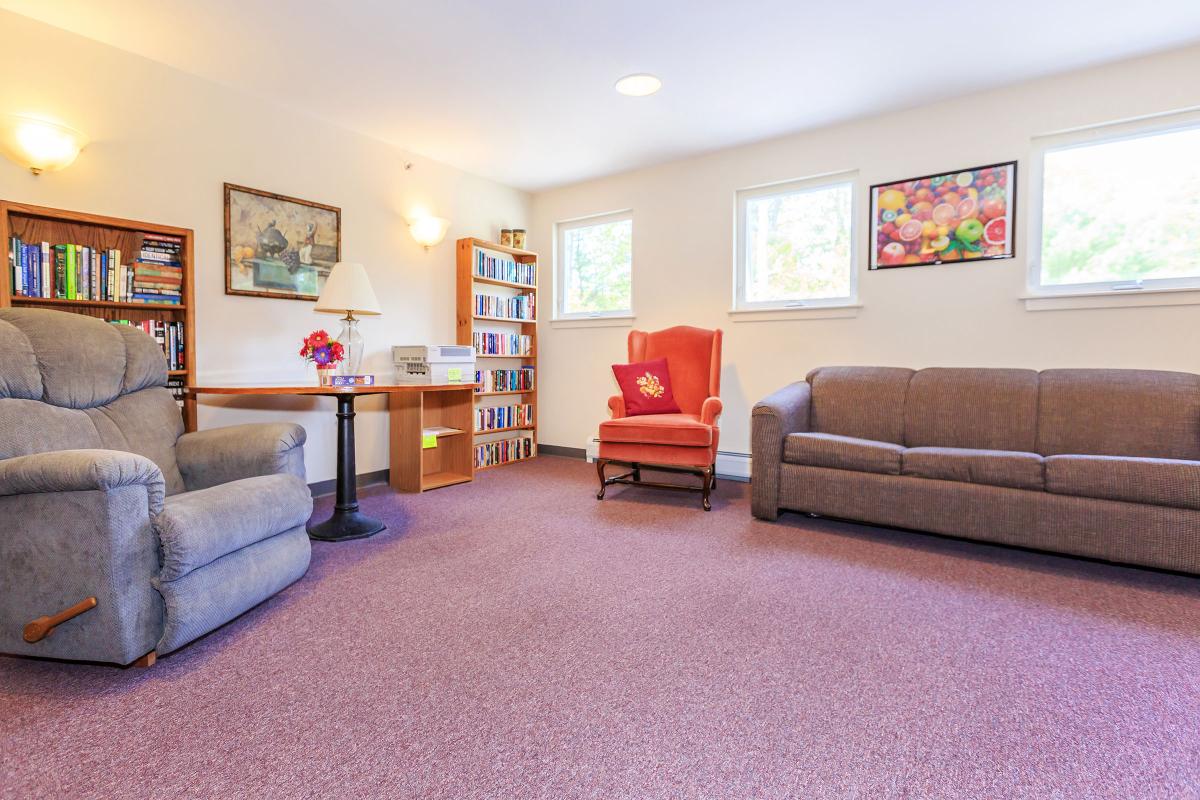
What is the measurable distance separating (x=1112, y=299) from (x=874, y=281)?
1.20m

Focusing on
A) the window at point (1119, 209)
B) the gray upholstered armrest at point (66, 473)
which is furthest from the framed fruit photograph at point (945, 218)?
the gray upholstered armrest at point (66, 473)

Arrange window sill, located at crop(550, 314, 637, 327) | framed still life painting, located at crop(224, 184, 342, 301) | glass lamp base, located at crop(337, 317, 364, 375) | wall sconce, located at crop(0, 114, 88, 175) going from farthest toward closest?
window sill, located at crop(550, 314, 637, 327), glass lamp base, located at crop(337, 317, 364, 375), framed still life painting, located at crop(224, 184, 342, 301), wall sconce, located at crop(0, 114, 88, 175)

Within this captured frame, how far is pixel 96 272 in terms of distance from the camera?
2.71 m

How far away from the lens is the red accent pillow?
12.7 ft

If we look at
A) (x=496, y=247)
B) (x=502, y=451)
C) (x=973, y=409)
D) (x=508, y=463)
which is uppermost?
(x=496, y=247)

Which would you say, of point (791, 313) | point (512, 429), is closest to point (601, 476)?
point (512, 429)

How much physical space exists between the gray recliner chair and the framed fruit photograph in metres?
3.62

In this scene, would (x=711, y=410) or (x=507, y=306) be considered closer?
(x=711, y=410)

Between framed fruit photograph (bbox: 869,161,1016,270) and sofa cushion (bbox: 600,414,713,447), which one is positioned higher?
framed fruit photograph (bbox: 869,161,1016,270)

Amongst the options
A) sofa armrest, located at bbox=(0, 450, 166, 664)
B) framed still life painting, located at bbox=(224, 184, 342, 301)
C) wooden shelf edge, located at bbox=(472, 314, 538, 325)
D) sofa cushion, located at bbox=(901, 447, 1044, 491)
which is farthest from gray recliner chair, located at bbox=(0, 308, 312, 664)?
sofa cushion, located at bbox=(901, 447, 1044, 491)

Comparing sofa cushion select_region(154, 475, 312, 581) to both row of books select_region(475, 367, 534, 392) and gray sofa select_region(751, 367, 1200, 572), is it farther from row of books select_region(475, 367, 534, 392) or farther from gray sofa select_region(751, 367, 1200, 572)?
row of books select_region(475, 367, 534, 392)

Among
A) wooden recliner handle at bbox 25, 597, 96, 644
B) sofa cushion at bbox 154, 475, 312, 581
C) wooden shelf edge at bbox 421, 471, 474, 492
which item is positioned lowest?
wooden shelf edge at bbox 421, 471, 474, 492

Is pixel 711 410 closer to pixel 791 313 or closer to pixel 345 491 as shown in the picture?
Answer: pixel 791 313

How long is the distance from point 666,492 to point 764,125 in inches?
102
